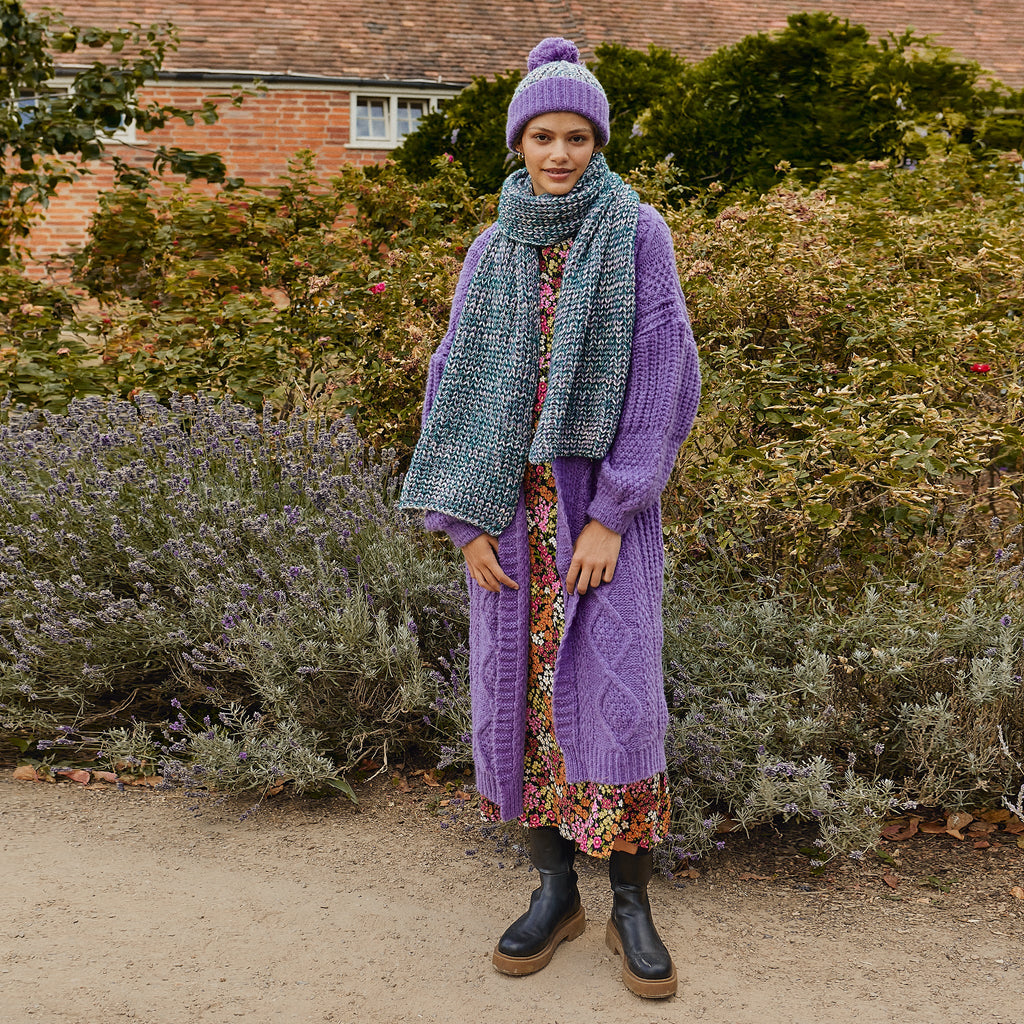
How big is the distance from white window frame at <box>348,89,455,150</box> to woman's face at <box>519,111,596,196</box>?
13.4 m

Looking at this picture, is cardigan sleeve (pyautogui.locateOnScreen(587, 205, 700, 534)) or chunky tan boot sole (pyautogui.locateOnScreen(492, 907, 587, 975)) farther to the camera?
chunky tan boot sole (pyautogui.locateOnScreen(492, 907, 587, 975))

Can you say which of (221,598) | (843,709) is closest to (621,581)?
(843,709)

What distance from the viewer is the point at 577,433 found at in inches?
86.5

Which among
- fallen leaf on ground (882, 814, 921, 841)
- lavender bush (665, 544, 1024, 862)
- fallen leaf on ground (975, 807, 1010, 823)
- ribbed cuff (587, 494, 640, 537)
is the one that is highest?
ribbed cuff (587, 494, 640, 537)

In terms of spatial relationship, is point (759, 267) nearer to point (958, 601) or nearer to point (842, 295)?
point (842, 295)

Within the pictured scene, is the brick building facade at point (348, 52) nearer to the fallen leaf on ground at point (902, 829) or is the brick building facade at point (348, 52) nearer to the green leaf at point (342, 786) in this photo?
the green leaf at point (342, 786)

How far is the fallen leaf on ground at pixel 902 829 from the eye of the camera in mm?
2936

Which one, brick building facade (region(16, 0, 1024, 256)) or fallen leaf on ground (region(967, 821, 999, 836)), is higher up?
brick building facade (region(16, 0, 1024, 256))

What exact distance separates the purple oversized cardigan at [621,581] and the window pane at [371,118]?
45.9 ft

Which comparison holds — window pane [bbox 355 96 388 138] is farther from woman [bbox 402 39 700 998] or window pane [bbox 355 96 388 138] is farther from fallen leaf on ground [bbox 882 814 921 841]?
fallen leaf on ground [bbox 882 814 921 841]

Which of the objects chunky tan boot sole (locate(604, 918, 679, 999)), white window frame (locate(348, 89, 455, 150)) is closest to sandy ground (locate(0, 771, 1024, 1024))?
chunky tan boot sole (locate(604, 918, 679, 999))

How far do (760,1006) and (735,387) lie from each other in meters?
2.05

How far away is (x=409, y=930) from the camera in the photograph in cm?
261

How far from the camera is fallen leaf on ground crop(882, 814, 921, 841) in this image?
9.63ft
